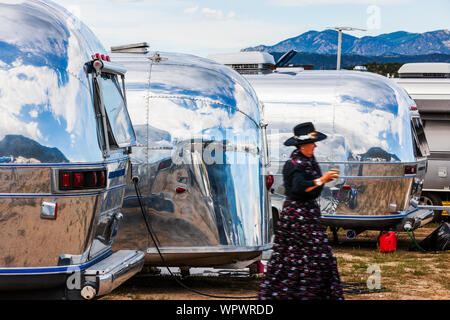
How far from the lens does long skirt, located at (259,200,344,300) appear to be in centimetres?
619

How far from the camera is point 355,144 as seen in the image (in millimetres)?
11383

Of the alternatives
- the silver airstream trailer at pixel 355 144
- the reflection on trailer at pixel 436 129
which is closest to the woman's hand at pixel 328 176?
the silver airstream trailer at pixel 355 144

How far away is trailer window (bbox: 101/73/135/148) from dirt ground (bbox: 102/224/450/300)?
2.00 metres

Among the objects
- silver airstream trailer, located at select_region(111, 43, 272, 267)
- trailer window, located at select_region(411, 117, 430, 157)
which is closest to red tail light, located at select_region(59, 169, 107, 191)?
silver airstream trailer, located at select_region(111, 43, 272, 267)

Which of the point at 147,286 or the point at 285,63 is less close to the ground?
the point at 285,63

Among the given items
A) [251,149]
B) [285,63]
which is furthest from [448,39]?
[251,149]

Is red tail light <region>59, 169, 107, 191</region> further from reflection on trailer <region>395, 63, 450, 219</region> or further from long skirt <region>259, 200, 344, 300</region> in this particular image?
reflection on trailer <region>395, 63, 450, 219</region>

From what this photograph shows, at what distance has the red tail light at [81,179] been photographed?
583cm

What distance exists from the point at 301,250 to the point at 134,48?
12.0 ft

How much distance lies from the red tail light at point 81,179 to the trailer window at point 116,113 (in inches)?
24.3

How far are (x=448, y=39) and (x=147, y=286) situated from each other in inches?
2133

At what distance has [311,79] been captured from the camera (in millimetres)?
11805

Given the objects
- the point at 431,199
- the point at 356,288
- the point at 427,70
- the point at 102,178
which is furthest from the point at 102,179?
the point at 427,70

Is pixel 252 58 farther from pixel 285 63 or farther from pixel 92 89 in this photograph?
pixel 92 89
